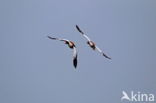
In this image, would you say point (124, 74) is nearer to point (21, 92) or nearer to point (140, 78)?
point (140, 78)

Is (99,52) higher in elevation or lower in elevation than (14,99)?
higher

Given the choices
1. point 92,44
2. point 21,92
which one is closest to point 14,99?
point 21,92

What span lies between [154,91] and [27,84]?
4.86ft

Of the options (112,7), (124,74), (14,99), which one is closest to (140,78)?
(124,74)

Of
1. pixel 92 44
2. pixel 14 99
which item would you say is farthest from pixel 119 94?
pixel 14 99

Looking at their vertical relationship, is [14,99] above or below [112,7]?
below

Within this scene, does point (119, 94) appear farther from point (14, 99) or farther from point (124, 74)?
point (14, 99)

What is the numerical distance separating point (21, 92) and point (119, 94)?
1.15m

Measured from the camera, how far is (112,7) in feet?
28.3

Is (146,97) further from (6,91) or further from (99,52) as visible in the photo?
(6,91)

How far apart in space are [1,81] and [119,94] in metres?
1.39

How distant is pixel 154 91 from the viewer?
8555mm

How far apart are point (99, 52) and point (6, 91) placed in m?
1.18

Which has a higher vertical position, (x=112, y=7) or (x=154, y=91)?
(x=112, y=7)
